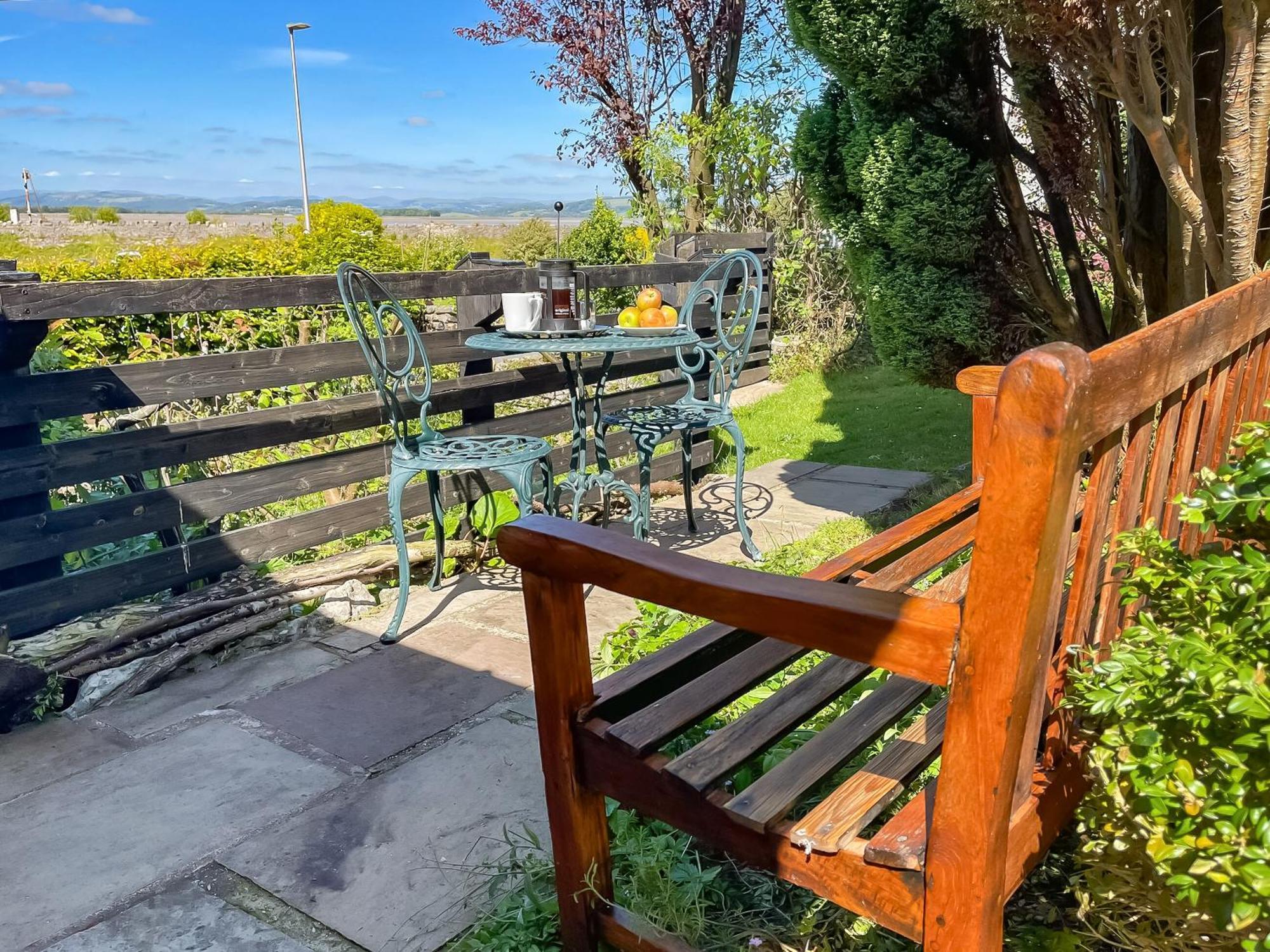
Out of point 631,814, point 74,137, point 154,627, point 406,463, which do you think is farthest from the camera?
point 74,137

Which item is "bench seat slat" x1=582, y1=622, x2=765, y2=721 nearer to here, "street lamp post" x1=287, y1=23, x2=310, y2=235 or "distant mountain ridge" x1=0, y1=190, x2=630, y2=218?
"distant mountain ridge" x1=0, y1=190, x2=630, y2=218

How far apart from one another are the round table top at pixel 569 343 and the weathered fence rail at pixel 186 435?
403 millimetres

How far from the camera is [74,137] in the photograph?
11194 cm

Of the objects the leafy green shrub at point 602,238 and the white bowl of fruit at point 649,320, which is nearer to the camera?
the white bowl of fruit at point 649,320

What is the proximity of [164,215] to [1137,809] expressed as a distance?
77.5 m

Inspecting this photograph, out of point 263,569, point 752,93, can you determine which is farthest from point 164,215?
point 263,569

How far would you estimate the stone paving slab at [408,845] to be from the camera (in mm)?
1712

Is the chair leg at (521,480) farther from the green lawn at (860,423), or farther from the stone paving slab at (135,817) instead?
the green lawn at (860,423)

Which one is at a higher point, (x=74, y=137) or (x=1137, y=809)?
(x=74, y=137)

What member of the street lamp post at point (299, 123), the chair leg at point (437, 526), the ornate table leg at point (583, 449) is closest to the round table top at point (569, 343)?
the ornate table leg at point (583, 449)

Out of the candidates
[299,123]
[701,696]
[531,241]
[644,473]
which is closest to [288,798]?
[701,696]

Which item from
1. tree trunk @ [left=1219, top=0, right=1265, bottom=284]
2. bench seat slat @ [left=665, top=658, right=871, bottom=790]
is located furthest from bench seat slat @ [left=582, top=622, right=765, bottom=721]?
tree trunk @ [left=1219, top=0, right=1265, bottom=284]

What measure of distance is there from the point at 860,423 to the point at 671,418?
296 cm

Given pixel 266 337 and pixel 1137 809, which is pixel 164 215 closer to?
pixel 266 337
